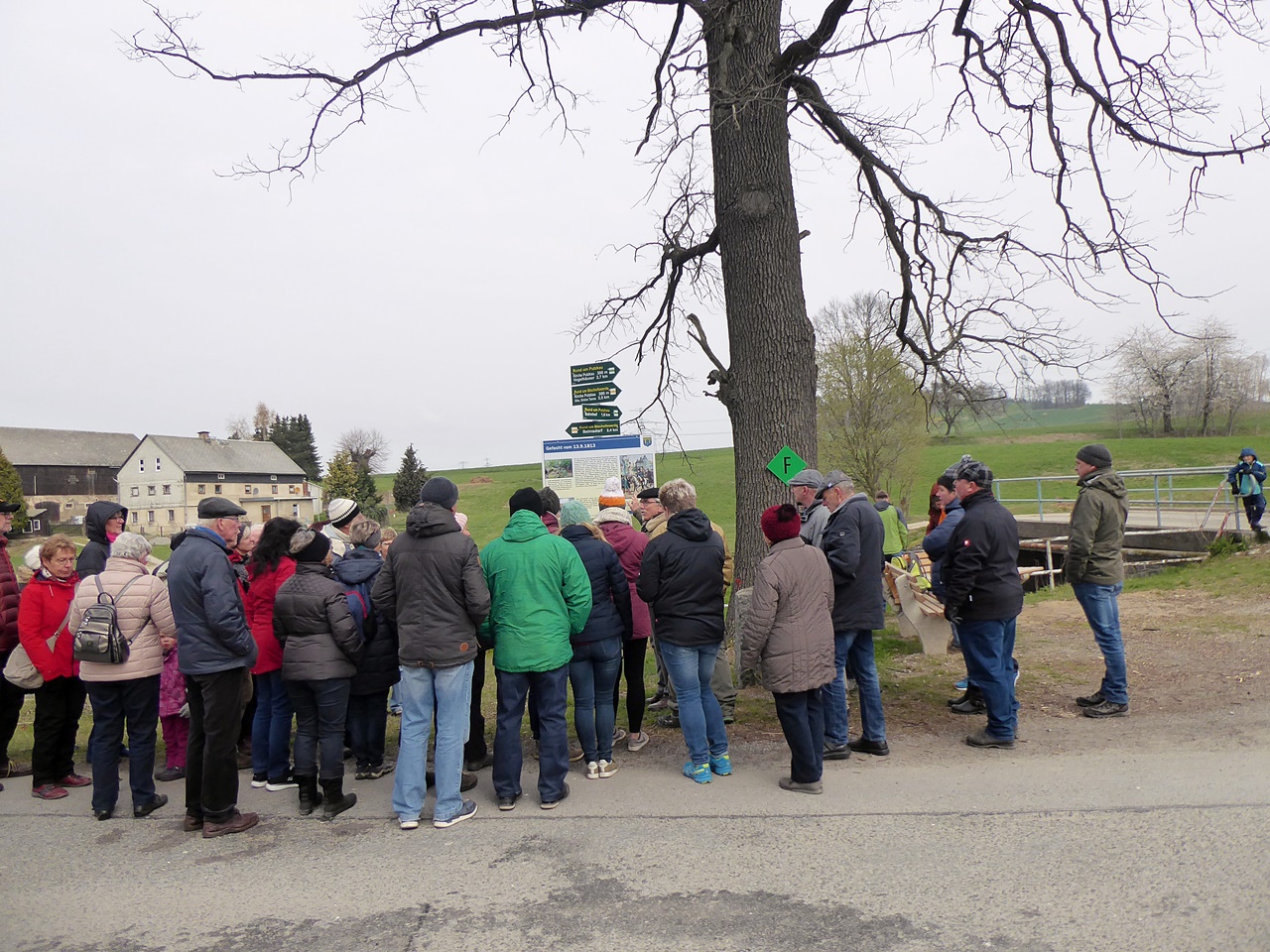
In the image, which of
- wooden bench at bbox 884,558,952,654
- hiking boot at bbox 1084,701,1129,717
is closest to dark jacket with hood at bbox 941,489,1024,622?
hiking boot at bbox 1084,701,1129,717

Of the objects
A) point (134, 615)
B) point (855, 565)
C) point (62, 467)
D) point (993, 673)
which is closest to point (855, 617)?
point (855, 565)

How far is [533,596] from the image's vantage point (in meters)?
4.89

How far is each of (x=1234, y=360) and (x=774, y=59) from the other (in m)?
62.6

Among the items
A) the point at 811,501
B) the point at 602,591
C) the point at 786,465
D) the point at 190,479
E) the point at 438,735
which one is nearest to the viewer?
the point at 438,735

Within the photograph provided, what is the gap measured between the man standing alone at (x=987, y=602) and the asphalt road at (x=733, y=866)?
0.26 meters

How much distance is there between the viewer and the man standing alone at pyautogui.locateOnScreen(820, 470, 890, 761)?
5438mm

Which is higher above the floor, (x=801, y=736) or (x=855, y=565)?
(x=855, y=565)

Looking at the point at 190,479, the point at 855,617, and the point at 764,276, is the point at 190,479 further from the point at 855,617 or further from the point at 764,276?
the point at 855,617

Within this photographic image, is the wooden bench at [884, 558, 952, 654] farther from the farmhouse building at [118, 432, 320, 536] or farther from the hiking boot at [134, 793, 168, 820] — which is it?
the farmhouse building at [118, 432, 320, 536]

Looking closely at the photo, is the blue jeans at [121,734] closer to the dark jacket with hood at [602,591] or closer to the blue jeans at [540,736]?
the blue jeans at [540,736]

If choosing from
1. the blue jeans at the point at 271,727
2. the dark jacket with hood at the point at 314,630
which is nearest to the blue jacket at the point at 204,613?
the dark jacket with hood at the point at 314,630

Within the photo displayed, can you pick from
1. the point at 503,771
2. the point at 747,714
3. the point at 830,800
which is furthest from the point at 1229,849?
the point at 503,771

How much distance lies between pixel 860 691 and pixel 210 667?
4.01m

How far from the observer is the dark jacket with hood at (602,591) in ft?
17.1
